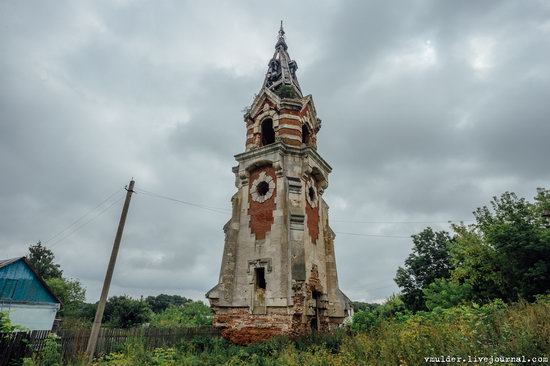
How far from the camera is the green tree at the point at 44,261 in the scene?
45209 millimetres

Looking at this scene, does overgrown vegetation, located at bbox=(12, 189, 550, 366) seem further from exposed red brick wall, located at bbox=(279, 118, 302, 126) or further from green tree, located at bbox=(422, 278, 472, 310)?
exposed red brick wall, located at bbox=(279, 118, 302, 126)

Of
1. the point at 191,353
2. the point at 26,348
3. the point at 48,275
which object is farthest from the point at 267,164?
the point at 48,275

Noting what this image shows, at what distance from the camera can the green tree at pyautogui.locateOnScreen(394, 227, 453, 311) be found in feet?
→ 94.4

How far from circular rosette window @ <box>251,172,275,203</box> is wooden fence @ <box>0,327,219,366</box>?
6.30m

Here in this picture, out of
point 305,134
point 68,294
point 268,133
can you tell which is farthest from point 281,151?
point 68,294

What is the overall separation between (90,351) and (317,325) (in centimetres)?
872

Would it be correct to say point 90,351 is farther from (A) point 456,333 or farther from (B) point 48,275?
(B) point 48,275

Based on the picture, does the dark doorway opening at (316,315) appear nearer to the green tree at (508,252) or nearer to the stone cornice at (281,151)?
the stone cornice at (281,151)

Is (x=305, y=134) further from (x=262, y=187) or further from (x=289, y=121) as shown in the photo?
(x=262, y=187)

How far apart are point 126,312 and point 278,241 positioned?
19.7m

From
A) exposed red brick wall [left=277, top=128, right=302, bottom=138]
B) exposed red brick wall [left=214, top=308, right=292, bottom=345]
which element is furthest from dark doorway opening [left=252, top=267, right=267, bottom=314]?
exposed red brick wall [left=277, top=128, right=302, bottom=138]

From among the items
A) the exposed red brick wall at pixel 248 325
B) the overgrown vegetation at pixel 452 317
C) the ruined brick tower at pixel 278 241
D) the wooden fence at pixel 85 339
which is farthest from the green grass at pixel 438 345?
the ruined brick tower at pixel 278 241

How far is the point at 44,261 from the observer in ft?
152

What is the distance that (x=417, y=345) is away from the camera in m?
6.34
